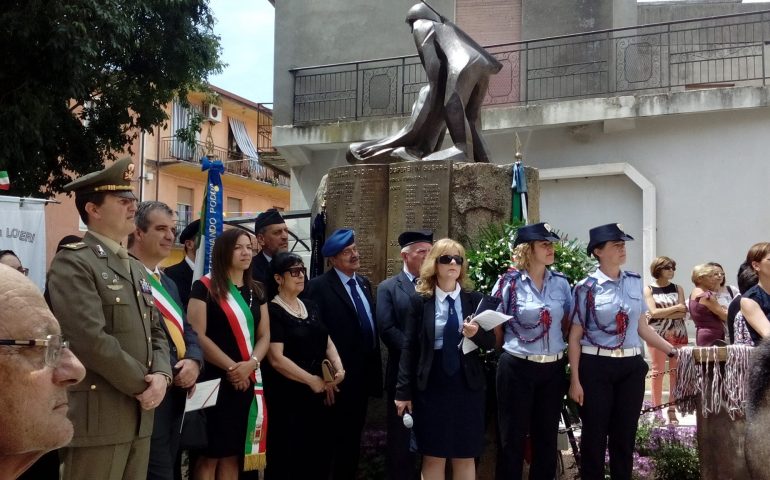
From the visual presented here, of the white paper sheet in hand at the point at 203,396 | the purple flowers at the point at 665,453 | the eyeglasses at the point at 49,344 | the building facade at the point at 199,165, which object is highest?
the building facade at the point at 199,165

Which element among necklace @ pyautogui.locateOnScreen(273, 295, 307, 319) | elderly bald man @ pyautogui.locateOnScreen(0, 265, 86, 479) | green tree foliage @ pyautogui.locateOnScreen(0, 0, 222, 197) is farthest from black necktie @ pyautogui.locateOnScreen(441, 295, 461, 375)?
green tree foliage @ pyautogui.locateOnScreen(0, 0, 222, 197)

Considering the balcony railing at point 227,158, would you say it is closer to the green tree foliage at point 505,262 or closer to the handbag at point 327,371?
the green tree foliage at point 505,262

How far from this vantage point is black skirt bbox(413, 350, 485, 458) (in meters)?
5.38

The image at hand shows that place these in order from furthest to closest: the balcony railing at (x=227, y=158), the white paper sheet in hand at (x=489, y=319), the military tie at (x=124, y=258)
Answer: the balcony railing at (x=227, y=158) < the white paper sheet in hand at (x=489, y=319) < the military tie at (x=124, y=258)

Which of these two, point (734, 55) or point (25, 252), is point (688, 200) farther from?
point (25, 252)

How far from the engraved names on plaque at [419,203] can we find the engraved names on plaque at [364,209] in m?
0.10

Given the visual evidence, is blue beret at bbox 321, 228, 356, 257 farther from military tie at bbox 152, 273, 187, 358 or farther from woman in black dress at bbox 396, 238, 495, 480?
military tie at bbox 152, 273, 187, 358

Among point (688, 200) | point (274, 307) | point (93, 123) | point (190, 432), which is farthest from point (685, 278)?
point (190, 432)

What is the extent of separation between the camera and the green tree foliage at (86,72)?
11047mm

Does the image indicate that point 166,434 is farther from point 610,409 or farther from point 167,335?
point 610,409

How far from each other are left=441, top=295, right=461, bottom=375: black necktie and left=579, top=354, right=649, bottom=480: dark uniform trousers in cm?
90

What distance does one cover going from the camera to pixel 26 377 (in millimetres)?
1846

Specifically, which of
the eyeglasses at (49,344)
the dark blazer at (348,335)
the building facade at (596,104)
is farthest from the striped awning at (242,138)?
the eyeglasses at (49,344)

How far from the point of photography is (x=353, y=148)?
826 centimetres
